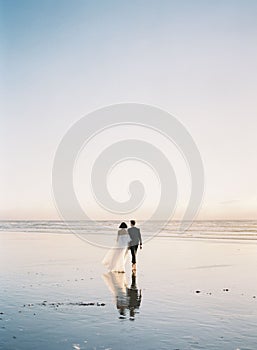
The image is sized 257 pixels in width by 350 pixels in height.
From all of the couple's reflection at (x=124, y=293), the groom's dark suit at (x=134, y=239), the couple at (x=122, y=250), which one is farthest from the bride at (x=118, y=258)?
the couple's reflection at (x=124, y=293)

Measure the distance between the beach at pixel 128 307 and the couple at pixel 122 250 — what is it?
0.43 metres

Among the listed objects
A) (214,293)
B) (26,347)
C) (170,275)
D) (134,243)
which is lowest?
(26,347)

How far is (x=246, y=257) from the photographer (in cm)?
2605

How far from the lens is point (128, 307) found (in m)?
11.9

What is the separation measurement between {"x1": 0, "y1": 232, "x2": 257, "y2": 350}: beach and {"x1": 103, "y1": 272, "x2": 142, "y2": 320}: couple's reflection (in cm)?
3

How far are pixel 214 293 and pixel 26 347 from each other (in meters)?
7.64

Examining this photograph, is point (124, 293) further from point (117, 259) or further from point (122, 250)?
point (122, 250)

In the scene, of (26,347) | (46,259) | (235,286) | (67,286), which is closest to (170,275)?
(235,286)

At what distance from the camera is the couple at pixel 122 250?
1989cm

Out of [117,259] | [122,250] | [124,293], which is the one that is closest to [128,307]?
[124,293]

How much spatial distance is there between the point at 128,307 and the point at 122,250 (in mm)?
8154

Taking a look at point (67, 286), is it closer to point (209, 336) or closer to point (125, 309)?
point (125, 309)

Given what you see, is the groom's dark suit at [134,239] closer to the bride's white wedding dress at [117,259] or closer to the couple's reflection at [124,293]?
the bride's white wedding dress at [117,259]

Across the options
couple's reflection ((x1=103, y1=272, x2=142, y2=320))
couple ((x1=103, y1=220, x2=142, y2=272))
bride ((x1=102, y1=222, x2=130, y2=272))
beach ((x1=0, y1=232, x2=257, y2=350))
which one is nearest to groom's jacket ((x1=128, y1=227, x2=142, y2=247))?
couple ((x1=103, y1=220, x2=142, y2=272))
